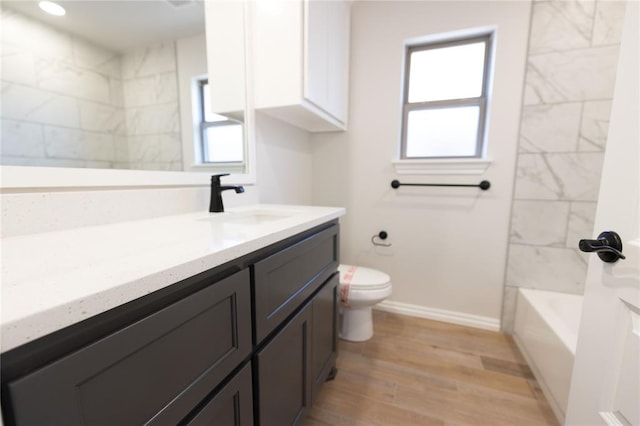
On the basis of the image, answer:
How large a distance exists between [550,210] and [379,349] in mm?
1409

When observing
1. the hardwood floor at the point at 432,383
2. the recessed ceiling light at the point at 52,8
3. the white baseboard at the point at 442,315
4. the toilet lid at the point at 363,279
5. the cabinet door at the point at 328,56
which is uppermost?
the cabinet door at the point at 328,56

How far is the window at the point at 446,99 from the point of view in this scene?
6.34 ft

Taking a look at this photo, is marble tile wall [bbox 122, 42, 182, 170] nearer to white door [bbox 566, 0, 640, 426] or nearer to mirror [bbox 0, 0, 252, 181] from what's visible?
mirror [bbox 0, 0, 252, 181]

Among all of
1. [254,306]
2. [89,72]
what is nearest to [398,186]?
[254,306]

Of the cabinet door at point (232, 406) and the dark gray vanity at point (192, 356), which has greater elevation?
the dark gray vanity at point (192, 356)

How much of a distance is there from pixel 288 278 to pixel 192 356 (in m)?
0.39

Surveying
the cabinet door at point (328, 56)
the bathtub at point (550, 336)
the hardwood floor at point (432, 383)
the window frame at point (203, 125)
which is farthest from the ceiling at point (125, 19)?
the bathtub at point (550, 336)

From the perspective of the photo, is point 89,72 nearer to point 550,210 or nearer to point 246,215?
point 246,215

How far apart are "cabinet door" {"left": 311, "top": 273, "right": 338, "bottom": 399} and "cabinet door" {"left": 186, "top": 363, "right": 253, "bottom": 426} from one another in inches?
16.3

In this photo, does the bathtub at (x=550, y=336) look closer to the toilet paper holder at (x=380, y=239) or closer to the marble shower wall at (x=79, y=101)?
the toilet paper holder at (x=380, y=239)

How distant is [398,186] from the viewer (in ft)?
6.76

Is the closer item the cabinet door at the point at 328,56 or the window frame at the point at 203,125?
the window frame at the point at 203,125

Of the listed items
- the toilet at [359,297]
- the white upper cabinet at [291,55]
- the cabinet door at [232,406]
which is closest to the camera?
the cabinet door at [232,406]

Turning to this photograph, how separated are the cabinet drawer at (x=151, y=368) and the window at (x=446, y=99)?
73.4 inches
